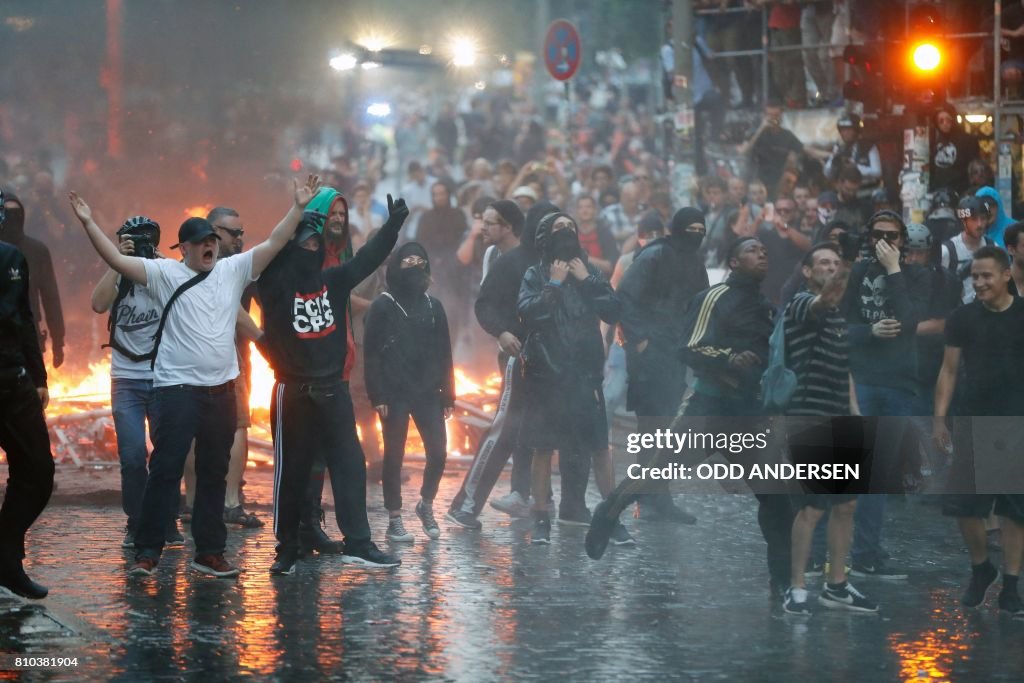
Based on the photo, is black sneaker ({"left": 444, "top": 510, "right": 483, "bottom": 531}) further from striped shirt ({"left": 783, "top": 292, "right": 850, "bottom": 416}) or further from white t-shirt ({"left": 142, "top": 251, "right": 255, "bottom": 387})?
striped shirt ({"left": 783, "top": 292, "right": 850, "bottom": 416})

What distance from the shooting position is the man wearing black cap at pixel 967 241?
11734 mm

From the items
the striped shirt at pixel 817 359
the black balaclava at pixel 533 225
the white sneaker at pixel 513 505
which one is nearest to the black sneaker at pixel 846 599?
the striped shirt at pixel 817 359

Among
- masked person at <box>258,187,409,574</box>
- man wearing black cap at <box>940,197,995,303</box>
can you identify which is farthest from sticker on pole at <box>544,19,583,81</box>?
masked person at <box>258,187,409,574</box>

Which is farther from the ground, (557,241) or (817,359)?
(557,241)

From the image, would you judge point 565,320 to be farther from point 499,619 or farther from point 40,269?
point 40,269

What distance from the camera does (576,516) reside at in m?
10.2

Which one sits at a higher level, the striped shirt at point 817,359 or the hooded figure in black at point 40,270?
the hooded figure in black at point 40,270

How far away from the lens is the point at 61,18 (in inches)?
767

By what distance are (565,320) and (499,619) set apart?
2.68 meters

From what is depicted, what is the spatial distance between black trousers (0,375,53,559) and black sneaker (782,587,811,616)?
3.41m

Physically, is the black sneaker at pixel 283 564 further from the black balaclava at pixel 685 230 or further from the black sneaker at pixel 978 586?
the black balaclava at pixel 685 230

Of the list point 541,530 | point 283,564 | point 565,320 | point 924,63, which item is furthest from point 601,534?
point 924,63

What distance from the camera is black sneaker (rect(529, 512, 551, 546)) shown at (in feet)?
31.5

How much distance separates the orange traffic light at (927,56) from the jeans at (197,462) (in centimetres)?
760
